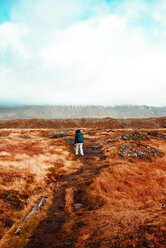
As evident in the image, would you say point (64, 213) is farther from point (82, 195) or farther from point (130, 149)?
point (130, 149)

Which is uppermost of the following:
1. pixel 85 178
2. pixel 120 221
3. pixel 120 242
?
pixel 120 242

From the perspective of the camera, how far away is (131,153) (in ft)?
59.3

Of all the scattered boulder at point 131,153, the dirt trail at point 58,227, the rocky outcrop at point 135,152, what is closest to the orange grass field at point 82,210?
the dirt trail at point 58,227

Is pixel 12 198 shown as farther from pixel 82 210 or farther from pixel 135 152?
pixel 135 152

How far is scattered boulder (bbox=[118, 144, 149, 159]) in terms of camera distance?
57.9ft

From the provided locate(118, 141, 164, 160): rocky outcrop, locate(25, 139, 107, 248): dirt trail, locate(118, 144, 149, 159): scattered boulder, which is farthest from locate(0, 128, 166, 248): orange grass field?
locate(118, 141, 164, 160): rocky outcrop

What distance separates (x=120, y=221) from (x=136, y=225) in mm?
640

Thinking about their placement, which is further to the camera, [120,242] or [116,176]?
[116,176]

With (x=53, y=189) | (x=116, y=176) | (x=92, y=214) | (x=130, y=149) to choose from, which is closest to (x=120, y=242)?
(x=92, y=214)

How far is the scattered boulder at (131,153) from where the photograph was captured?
57.9ft

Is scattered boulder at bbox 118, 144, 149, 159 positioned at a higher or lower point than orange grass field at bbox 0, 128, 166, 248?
lower

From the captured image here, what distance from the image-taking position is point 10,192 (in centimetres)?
808

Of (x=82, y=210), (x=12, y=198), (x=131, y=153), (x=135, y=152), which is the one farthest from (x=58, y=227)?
(x=135, y=152)

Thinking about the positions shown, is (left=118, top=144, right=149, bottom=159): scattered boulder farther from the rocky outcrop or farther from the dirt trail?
the dirt trail
